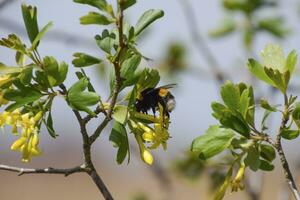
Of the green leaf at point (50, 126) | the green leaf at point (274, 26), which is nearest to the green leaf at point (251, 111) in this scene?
the green leaf at point (50, 126)

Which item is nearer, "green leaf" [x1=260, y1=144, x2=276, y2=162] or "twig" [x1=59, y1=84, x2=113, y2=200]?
"twig" [x1=59, y1=84, x2=113, y2=200]

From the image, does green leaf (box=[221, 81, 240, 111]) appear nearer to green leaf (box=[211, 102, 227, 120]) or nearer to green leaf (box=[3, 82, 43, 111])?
green leaf (box=[211, 102, 227, 120])

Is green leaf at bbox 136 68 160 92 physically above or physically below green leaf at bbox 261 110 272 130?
above

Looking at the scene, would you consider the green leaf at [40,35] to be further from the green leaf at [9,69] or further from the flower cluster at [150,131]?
the flower cluster at [150,131]

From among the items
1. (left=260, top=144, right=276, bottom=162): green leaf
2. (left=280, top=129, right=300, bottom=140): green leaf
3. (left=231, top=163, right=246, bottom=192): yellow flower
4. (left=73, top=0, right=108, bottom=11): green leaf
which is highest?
(left=73, top=0, right=108, bottom=11): green leaf

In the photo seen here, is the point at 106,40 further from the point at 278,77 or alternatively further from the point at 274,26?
the point at 274,26

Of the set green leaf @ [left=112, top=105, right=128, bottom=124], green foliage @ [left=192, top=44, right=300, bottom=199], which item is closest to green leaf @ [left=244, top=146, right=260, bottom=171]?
green foliage @ [left=192, top=44, right=300, bottom=199]

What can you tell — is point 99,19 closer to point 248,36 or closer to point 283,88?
point 283,88

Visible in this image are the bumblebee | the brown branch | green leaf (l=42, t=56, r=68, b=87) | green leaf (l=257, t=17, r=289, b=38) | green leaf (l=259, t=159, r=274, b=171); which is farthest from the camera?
green leaf (l=257, t=17, r=289, b=38)
